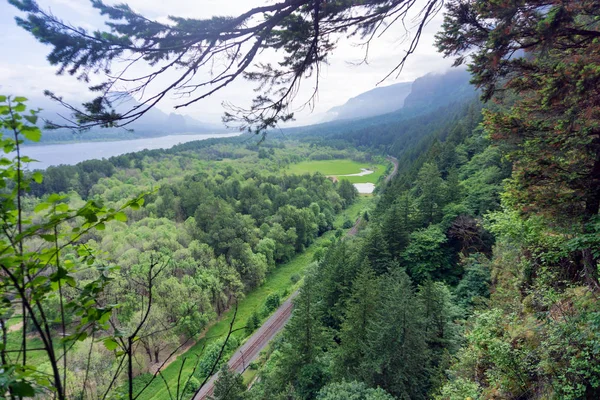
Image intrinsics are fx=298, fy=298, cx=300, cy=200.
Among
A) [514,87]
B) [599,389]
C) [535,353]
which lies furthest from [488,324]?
[514,87]

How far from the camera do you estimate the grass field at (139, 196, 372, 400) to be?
2045 cm

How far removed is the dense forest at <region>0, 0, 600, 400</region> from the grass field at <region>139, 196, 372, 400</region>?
33 cm

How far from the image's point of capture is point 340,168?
101188mm

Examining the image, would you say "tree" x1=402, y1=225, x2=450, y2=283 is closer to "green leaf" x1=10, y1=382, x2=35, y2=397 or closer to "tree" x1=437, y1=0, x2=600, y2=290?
"tree" x1=437, y1=0, x2=600, y2=290

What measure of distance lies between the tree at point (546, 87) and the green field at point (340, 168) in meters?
76.9

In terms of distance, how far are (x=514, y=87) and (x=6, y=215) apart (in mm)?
7819

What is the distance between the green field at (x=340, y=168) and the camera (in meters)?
85.7

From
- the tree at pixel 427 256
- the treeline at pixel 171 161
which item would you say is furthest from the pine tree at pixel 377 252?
the treeline at pixel 171 161

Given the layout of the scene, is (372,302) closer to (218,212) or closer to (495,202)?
(495,202)

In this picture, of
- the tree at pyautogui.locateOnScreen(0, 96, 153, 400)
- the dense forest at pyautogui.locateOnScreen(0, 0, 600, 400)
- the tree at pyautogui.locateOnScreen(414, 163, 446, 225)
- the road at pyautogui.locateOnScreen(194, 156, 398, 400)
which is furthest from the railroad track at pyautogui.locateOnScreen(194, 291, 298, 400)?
the tree at pyautogui.locateOnScreen(0, 96, 153, 400)

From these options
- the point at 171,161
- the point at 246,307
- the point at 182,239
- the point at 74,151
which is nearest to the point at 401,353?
the point at 246,307

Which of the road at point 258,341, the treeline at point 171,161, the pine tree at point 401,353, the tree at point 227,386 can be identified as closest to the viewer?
the tree at point 227,386

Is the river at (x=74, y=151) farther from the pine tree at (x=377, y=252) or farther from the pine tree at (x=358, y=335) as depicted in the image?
the pine tree at (x=358, y=335)

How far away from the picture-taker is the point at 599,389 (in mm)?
4738
